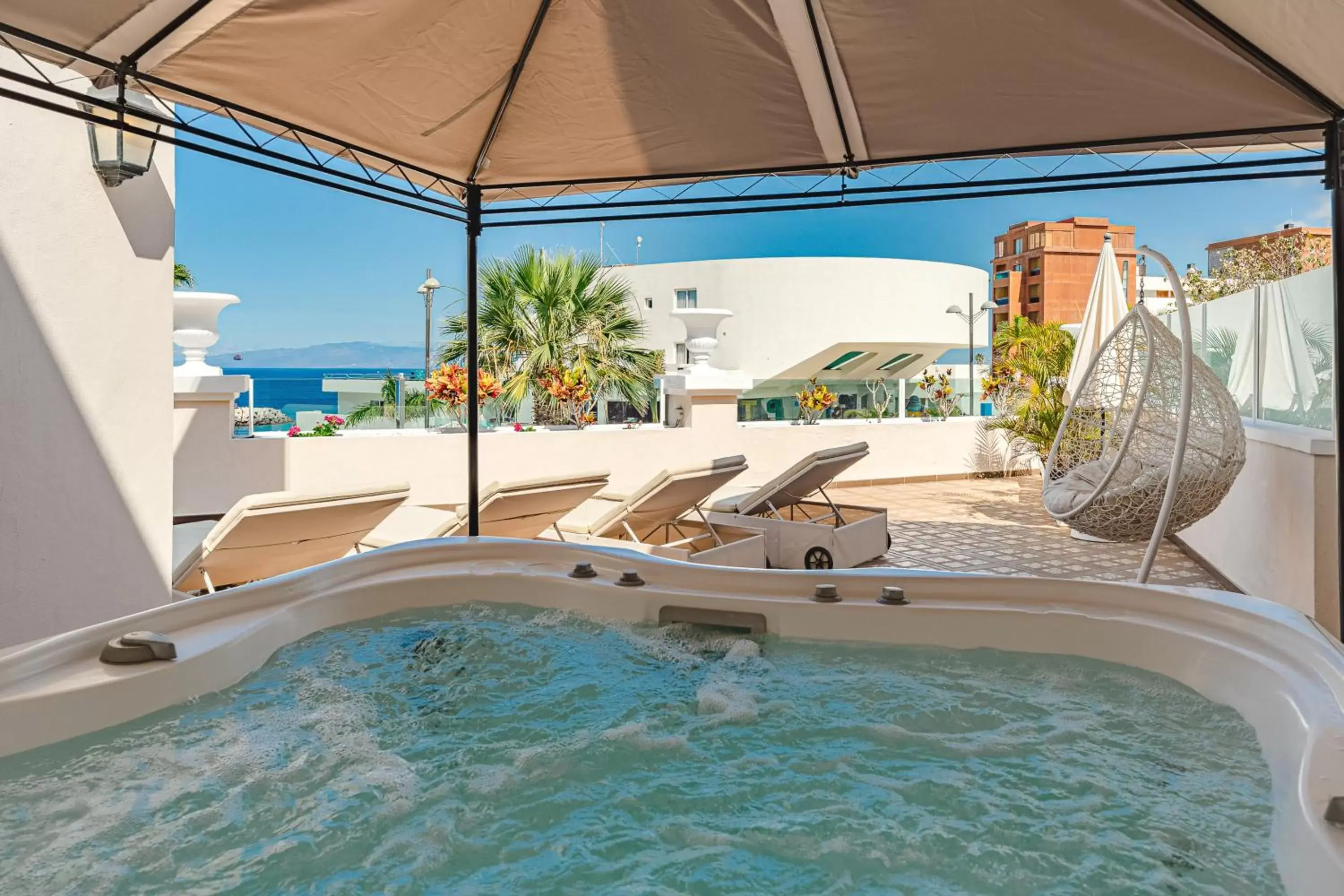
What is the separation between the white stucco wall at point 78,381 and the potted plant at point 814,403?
644cm

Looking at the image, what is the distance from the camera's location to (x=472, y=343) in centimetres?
436

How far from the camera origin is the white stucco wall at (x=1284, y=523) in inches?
153

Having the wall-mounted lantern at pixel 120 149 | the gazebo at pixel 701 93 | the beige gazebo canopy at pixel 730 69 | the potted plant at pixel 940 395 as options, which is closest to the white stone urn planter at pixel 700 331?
the potted plant at pixel 940 395

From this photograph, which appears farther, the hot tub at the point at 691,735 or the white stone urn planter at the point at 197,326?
the white stone urn planter at the point at 197,326

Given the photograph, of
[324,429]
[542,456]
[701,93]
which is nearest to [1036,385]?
[542,456]

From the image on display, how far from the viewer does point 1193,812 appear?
1.73 m

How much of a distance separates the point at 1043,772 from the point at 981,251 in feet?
152

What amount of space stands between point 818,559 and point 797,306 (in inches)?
714

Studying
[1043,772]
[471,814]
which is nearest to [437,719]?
[471,814]

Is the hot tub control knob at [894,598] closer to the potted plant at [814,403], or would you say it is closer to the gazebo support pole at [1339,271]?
the gazebo support pole at [1339,271]

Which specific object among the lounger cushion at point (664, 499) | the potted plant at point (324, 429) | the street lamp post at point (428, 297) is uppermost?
the street lamp post at point (428, 297)

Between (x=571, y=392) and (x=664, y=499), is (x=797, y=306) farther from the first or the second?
(x=664, y=499)

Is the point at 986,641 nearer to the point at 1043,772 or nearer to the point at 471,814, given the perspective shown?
the point at 1043,772

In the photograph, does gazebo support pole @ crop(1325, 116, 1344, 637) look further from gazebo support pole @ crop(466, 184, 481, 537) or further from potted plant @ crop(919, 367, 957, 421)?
potted plant @ crop(919, 367, 957, 421)
